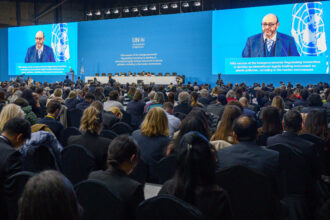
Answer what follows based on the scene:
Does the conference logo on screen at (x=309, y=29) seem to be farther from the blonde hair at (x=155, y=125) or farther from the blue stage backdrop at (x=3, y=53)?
the blue stage backdrop at (x=3, y=53)

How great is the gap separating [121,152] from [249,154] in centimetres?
94

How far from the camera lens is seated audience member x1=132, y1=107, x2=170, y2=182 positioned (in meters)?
3.51

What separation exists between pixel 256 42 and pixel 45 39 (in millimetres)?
14945

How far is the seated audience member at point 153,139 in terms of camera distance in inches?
138

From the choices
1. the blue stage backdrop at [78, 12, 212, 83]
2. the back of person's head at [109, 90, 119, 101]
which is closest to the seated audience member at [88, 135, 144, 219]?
the back of person's head at [109, 90, 119, 101]

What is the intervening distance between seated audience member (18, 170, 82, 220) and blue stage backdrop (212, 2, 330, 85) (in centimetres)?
1736

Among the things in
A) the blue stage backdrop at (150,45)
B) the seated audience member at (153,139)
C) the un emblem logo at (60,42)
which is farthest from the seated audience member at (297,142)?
the un emblem logo at (60,42)

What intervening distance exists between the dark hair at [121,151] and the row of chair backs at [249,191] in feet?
1.89

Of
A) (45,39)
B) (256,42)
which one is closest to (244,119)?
(256,42)

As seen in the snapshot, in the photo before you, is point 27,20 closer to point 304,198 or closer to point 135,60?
point 135,60

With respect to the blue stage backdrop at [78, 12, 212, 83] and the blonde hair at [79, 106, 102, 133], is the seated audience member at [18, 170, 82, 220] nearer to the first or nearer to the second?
the blonde hair at [79, 106, 102, 133]

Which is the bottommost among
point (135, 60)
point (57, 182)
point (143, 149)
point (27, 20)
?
Result: point (143, 149)

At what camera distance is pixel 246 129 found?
99.4 inches

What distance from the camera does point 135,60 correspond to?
2308cm
